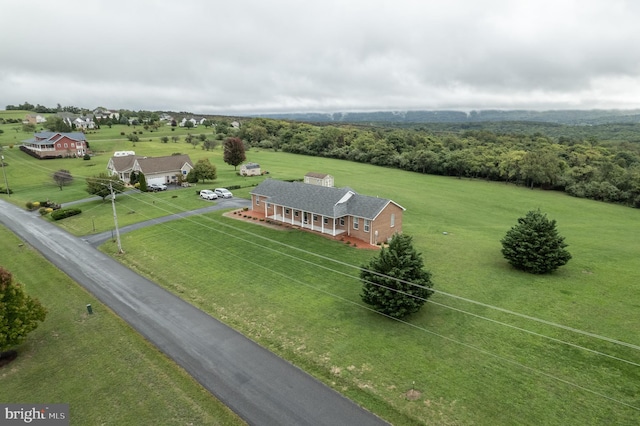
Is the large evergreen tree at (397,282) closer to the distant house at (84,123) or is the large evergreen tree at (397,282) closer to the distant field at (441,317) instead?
the distant field at (441,317)

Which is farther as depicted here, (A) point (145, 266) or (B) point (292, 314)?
(A) point (145, 266)

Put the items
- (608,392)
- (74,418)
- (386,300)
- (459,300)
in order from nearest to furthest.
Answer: (74,418)
(608,392)
(386,300)
(459,300)

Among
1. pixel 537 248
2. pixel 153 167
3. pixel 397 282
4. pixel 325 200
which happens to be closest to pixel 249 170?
pixel 153 167

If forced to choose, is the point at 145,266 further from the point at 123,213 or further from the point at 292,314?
the point at 123,213

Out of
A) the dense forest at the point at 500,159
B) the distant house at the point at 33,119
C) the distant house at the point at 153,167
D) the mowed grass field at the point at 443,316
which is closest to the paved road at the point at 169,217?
the mowed grass field at the point at 443,316

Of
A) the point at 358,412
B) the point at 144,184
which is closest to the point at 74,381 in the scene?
the point at 358,412
